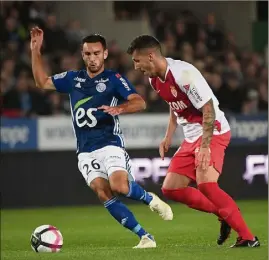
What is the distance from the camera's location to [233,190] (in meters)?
15.2

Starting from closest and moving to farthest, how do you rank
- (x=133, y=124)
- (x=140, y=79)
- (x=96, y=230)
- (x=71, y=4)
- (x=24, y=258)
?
(x=24, y=258) < (x=96, y=230) < (x=133, y=124) < (x=140, y=79) < (x=71, y=4)

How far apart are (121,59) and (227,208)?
8.79 metres

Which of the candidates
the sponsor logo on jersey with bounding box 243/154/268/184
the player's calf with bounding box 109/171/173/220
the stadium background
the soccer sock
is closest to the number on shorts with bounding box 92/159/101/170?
the player's calf with bounding box 109/171/173/220

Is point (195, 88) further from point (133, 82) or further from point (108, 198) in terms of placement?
point (133, 82)

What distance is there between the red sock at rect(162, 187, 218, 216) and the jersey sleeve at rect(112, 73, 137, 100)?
970mm

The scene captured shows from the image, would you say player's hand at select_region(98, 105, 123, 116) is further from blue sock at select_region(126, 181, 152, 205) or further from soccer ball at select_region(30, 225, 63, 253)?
soccer ball at select_region(30, 225, 63, 253)

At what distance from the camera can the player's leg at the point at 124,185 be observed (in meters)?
8.85

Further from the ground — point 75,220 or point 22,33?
point 22,33

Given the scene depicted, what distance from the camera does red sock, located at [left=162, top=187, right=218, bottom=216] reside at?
8.86 metres

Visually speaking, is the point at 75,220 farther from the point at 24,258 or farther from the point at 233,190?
the point at 24,258

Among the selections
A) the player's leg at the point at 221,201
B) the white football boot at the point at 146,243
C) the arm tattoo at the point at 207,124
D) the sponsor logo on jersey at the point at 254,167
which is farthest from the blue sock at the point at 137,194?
the sponsor logo on jersey at the point at 254,167

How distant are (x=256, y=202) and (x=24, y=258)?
A: 23.6 feet

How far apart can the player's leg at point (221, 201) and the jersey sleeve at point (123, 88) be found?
3.40 ft

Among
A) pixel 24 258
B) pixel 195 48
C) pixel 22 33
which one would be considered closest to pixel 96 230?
pixel 24 258
